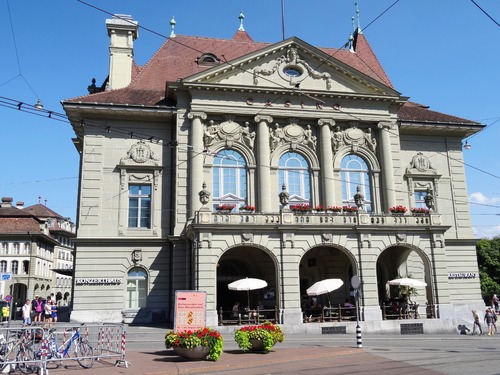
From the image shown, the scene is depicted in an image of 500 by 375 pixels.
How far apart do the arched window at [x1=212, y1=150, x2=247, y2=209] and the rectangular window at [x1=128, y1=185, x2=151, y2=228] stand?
4.48m

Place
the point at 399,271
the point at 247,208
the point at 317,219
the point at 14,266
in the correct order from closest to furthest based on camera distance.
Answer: the point at 317,219
the point at 247,208
the point at 399,271
the point at 14,266

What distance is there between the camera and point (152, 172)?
32.6 metres

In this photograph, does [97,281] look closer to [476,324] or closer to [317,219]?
[317,219]

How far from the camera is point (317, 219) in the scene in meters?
28.2

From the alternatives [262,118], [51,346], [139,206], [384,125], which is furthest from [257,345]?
[384,125]

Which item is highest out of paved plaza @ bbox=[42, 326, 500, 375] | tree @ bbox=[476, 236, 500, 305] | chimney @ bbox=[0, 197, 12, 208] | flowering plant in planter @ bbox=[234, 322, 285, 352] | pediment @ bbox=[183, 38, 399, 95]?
chimney @ bbox=[0, 197, 12, 208]

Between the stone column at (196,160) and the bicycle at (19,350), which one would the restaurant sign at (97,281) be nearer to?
the stone column at (196,160)

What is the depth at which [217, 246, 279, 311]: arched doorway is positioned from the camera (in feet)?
103

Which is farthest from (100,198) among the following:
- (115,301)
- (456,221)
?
(456,221)

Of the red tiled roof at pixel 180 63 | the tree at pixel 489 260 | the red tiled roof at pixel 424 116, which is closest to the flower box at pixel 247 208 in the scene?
the red tiled roof at pixel 180 63

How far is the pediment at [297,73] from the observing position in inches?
1302

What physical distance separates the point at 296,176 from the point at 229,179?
15.4 ft

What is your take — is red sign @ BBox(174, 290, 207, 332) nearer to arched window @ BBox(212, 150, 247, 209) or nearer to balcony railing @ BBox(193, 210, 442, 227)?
balcony railing @ BBox(193, 210, 442, 227)

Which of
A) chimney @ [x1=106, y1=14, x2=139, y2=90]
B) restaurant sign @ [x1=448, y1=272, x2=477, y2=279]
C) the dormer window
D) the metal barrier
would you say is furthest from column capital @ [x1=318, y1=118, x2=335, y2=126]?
the metal barrier
